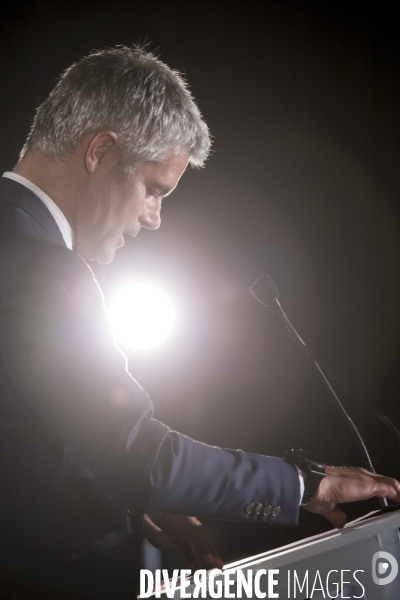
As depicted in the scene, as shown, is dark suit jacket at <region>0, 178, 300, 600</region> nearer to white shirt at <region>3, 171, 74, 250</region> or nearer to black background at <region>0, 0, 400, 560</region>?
white shirt at <region>3, 171, 74, 250</region>

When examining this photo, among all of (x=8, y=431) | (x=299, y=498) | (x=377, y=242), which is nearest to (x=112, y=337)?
(x=8, y=431)

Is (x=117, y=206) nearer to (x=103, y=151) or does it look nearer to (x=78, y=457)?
(x=103, y=151)

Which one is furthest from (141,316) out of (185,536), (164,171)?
(185,536)

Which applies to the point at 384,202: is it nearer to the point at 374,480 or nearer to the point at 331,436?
the point at 331,436

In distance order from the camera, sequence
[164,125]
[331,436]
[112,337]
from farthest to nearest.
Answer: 1. [331,436]
2. [164,125]
3. [112,337]

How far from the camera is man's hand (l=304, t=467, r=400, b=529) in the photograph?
0.77 metres

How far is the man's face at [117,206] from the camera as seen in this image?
1.02 metres

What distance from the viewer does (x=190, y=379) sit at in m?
2.53

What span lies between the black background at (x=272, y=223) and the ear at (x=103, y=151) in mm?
1462

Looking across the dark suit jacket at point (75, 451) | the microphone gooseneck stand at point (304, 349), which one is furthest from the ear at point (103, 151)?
the microphone gooseneck stand at point (304, 349)

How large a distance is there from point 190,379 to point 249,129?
1.32 m

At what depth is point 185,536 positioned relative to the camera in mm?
1035

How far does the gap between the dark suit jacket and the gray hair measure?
35 centimetres

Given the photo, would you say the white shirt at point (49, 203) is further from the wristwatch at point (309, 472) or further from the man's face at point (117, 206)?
the wristwatch at point (309, 472)
